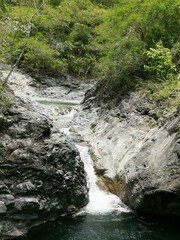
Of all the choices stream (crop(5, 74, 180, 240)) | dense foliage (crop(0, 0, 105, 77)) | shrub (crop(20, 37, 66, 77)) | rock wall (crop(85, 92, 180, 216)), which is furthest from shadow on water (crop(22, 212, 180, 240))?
shrub (crop(20, 37, 66, 77))

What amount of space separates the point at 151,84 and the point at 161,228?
7427mm

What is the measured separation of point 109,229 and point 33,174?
2956 mm

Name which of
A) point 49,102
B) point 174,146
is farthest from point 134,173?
point 49,102

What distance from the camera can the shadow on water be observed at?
8.72 m

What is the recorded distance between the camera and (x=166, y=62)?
14.3m

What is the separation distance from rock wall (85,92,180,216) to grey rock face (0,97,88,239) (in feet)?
5.30

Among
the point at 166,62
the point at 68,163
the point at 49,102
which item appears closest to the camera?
the point at 68,163

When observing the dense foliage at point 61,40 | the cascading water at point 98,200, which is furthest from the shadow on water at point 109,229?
the dense foliage at point 61,40

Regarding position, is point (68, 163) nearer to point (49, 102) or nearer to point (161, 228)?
point (161, 228)

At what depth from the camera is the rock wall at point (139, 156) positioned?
9.49 m

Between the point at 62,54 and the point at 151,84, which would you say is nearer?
the point at 151,84

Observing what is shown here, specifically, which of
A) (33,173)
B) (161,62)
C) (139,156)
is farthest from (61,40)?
(33,173)

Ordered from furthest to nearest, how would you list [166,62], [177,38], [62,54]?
1. [62,54]
2. [177,38]
3. [166,62]

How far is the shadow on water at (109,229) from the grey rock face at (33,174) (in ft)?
1.41
